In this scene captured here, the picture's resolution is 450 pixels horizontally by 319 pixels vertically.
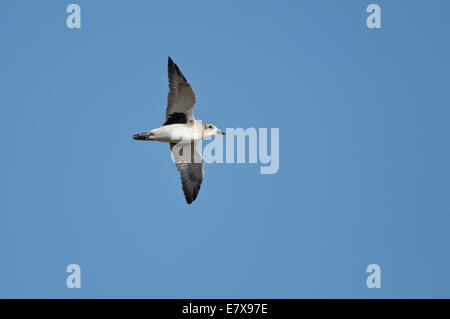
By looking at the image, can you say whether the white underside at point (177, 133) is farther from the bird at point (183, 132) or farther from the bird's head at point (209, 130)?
the bird's head at point (209, 130)

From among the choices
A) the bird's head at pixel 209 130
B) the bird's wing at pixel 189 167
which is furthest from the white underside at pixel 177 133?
the bird's wing at pixel 189 167

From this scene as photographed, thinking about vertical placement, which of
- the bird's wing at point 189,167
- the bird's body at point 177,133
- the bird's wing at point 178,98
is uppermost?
the bird's wing at point 178,98

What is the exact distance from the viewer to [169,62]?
22203 mm

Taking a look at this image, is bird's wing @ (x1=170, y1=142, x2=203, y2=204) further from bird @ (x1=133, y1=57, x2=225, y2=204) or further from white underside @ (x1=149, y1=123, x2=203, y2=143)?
white underside @ (x1=149, y1=123, x2=203, y2=143)

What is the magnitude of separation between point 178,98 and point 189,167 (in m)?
2.54

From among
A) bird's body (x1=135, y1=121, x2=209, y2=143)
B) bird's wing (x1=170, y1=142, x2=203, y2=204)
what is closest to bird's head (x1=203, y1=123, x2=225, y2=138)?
bird's body (x1=135, y1=121, x2=209, y2=143)

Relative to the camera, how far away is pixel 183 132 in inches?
886

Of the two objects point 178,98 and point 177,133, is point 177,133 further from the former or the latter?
point 178,98

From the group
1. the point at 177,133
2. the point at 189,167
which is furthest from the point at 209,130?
the point at 189,167

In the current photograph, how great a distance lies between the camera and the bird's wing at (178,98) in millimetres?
22016

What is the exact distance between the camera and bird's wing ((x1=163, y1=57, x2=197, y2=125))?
22.0 m

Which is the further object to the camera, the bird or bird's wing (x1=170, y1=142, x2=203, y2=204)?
bird's wing (x1=170, y1=142, x2=203, y2=204)

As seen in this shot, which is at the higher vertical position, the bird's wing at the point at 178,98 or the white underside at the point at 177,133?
the bird's wing at the point at 178,98
